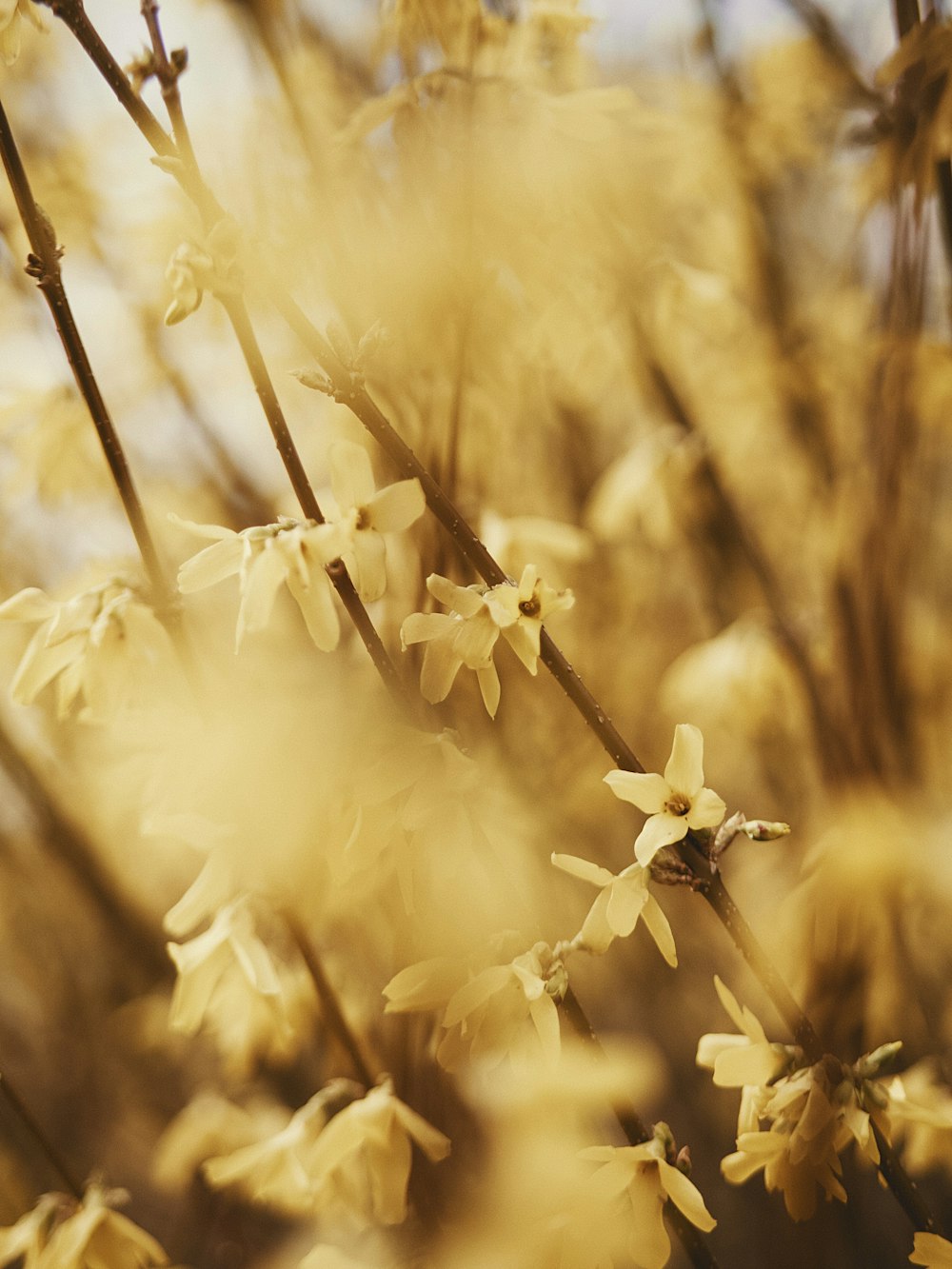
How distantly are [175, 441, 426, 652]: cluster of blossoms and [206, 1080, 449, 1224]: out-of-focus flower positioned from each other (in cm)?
63

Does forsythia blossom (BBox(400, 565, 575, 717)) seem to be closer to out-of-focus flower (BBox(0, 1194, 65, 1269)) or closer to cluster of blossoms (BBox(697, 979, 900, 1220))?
cluster of blossoms (BBox(697, 979, 900, 1220))

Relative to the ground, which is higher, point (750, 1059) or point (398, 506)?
point (398, 506)

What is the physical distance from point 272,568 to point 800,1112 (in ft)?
2.34

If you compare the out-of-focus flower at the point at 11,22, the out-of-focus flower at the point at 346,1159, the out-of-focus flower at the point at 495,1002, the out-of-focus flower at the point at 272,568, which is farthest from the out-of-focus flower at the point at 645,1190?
the out-of-focus flower at the point at 11,22

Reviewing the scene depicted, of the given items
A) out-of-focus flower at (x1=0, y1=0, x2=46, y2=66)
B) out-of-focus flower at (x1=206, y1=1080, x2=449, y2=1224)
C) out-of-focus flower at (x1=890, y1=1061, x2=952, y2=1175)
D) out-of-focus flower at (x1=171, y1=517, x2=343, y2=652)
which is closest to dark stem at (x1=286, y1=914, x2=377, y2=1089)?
out-of-focus flower at (x1=206, y1=1080, x2=449, y2=1224)

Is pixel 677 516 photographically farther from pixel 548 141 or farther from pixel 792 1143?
pixel 792 1143

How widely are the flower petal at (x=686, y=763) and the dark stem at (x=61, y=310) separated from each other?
2.17 ft

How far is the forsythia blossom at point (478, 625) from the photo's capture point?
28.8 inches

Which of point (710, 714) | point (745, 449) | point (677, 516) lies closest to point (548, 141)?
point (677, 516)

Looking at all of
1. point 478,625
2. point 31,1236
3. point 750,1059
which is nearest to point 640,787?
point 478,625

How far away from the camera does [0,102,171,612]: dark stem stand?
0.86 m

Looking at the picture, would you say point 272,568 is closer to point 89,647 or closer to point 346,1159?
point 89,647

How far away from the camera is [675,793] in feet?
2.56

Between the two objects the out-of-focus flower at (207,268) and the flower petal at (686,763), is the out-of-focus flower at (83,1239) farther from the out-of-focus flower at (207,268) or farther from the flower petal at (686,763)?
the out-of-focus flower at (207,268)
